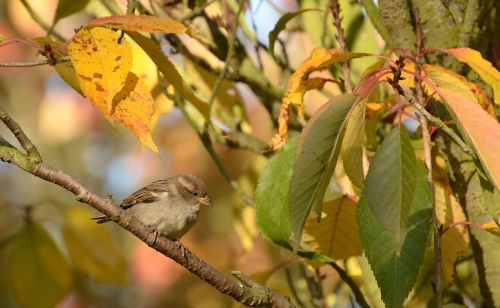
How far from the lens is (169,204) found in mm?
2994

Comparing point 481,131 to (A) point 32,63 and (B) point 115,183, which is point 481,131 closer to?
(A) point 32,63

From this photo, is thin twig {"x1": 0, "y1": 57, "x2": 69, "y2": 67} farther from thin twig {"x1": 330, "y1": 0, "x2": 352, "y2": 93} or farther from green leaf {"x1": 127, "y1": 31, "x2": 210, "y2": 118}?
thin twig {"x1": 330, "y1": 0, "x2": 352, "y2": 93}

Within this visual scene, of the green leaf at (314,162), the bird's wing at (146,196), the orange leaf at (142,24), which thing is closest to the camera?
the green leaf at (314,162)

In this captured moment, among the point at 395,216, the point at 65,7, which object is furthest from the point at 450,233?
the point at 65,7

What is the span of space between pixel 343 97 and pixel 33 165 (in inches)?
Result: 22.9

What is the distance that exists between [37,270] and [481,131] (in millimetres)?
1502

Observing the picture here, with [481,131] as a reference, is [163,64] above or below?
above

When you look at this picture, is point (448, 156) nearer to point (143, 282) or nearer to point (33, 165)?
point (33, 165)


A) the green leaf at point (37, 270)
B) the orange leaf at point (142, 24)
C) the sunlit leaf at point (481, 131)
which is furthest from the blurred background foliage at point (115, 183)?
the sunlit leaf at point (481, 131)

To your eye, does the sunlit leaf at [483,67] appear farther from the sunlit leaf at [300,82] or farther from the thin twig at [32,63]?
the thin twig at [32,63]

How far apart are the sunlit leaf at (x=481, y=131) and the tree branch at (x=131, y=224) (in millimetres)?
589

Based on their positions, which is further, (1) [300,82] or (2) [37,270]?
(2) [37,270]

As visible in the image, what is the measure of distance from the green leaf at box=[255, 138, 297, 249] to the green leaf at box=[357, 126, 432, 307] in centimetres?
22

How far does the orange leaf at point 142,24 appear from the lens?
4.50 feet
